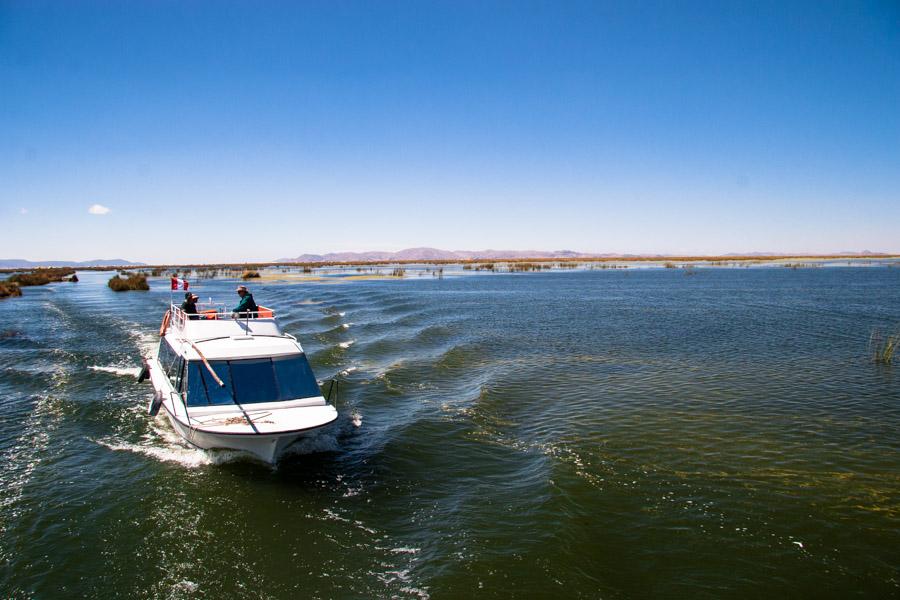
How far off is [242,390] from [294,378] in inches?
56.5

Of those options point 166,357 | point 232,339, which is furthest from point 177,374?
point 166,357

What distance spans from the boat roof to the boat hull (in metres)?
2.36

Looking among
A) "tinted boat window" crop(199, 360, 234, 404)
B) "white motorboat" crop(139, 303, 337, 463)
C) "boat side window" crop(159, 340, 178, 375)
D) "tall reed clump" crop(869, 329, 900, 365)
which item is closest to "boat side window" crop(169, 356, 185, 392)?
"white motorboat" crop(139, 303, 337, 463)

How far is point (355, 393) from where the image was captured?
2058cm

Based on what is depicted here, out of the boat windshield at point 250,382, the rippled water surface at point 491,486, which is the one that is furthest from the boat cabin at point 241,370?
the rippled water surface at point 491,486

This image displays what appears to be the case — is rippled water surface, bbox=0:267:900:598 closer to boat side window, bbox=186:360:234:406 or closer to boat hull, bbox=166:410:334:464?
boat hull, bbox=166:410:334:464

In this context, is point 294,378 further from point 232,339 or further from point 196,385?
point 196,385

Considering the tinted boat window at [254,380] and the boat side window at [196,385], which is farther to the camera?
the tinted boat window at [254,380]

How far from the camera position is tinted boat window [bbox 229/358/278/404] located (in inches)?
559

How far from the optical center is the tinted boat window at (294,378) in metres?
14.6

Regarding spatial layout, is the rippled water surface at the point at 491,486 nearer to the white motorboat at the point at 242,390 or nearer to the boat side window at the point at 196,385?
the white motorboat at the point at 242,390

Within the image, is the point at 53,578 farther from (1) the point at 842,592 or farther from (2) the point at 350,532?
(1) the point at 842,592

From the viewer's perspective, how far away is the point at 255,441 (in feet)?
41.5

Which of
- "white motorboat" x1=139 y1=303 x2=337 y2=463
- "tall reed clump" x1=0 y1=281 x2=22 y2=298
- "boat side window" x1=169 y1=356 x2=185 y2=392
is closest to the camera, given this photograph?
"white motorboat" x1=139 y1=303 x2=337 y2=463
